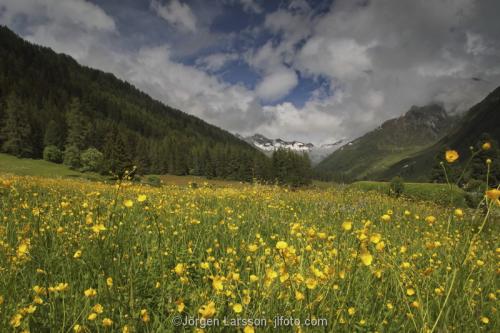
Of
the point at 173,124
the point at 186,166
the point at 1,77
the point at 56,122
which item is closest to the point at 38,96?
the point at 1,77

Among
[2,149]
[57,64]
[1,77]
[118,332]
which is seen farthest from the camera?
[57,64]

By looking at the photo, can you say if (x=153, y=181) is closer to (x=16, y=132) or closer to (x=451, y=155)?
(x=451, y=155)

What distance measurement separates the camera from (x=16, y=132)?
5984 centimetres

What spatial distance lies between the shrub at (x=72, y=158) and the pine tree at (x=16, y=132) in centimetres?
841

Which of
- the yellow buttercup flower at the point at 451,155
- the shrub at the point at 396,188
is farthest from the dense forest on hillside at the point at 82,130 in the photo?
the yellow buttercup flower at the point at 451,155

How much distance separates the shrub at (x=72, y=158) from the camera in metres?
59.2

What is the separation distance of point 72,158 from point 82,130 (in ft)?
57.7

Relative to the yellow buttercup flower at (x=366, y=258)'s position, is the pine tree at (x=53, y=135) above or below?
above

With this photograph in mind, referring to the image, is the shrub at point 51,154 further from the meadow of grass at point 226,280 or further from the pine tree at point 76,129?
the meadow of grass at point 226,280

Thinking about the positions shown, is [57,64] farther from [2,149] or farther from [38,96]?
[2,149]

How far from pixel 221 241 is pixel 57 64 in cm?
17444

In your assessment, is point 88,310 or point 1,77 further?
point 1,77

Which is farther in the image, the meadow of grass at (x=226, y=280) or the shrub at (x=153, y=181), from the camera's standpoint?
the shrub at (x=153, y=181)

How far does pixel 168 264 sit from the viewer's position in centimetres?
324
